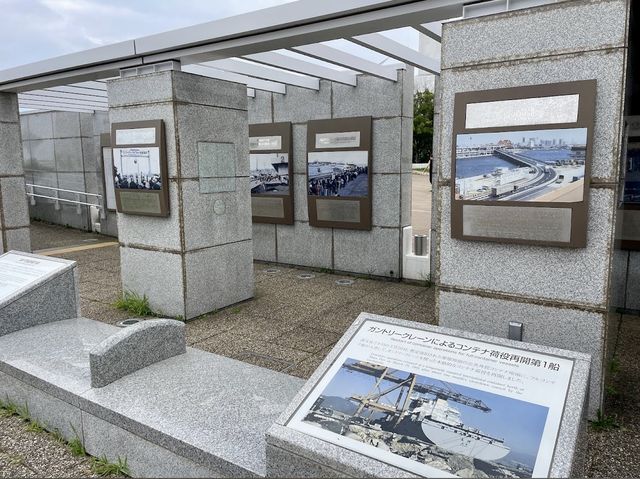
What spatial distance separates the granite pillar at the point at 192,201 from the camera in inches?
252

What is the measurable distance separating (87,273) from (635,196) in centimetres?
909

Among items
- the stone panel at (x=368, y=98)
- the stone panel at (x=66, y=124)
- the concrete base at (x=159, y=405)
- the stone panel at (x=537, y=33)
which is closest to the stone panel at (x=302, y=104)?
the stone panel at (x=368, y=98)

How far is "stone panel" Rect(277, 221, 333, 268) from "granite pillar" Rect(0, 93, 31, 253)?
473 centimetres

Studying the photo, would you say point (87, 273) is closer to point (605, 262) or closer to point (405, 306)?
point (405, 306)

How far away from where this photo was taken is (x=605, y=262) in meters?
3.71

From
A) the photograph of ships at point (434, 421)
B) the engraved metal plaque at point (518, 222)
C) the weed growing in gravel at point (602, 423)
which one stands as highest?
the engraved metal plaque at point (518, 222)

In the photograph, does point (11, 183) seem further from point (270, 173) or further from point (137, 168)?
point (270, 173)

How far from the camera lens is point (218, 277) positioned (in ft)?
23.5

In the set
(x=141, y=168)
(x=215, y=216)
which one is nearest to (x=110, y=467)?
(x=215, y=216)

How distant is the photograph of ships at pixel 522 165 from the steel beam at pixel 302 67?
3.55m

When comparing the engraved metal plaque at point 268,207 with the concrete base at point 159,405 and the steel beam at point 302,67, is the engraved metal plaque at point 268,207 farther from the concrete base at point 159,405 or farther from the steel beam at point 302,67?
the concrete base at point 159,405

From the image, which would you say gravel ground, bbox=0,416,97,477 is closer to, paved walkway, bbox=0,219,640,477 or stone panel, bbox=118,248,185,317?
paved walkway, bbox=0,219,640,477

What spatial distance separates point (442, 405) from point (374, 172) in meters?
6.46

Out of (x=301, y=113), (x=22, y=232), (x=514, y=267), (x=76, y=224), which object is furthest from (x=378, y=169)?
(x=76, y=224)
